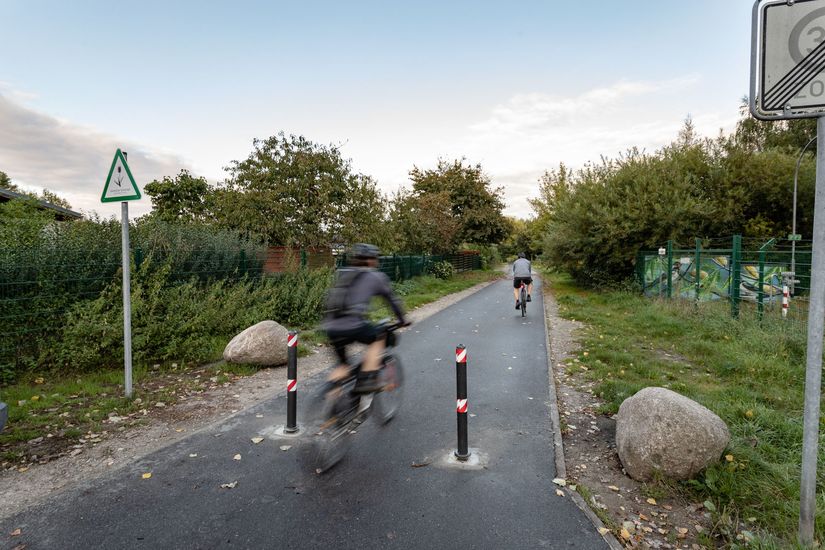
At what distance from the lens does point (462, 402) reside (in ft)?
13.1

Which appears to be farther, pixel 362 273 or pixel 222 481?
pixel 362 273

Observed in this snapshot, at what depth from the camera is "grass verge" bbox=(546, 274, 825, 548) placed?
3.21 m

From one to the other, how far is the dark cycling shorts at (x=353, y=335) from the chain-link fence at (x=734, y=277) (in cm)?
779

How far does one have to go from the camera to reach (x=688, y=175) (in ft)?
59.3

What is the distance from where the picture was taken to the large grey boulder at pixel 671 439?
360 centimetres

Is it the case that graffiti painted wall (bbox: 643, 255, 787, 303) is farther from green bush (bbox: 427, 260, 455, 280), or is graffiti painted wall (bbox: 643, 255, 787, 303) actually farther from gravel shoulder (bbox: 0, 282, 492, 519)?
green bush (bbox: 427, 260, 455, 280)

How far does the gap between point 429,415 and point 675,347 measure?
19.2ft

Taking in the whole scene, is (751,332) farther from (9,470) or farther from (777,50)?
(9,470)

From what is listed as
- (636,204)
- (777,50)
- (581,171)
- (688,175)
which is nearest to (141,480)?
(777,50)

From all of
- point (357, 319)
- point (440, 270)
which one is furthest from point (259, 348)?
point (440, 270)

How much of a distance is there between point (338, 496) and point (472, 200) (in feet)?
125

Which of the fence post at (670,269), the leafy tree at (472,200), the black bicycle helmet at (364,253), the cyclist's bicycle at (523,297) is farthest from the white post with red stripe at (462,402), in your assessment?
the leafy tree at (472,200)

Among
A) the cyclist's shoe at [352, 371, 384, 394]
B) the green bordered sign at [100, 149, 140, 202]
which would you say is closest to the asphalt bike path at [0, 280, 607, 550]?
the cyclist's shoe at [352, 371, 384, 394]

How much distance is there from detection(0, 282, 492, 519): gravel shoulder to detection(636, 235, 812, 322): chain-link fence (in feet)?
29.8
